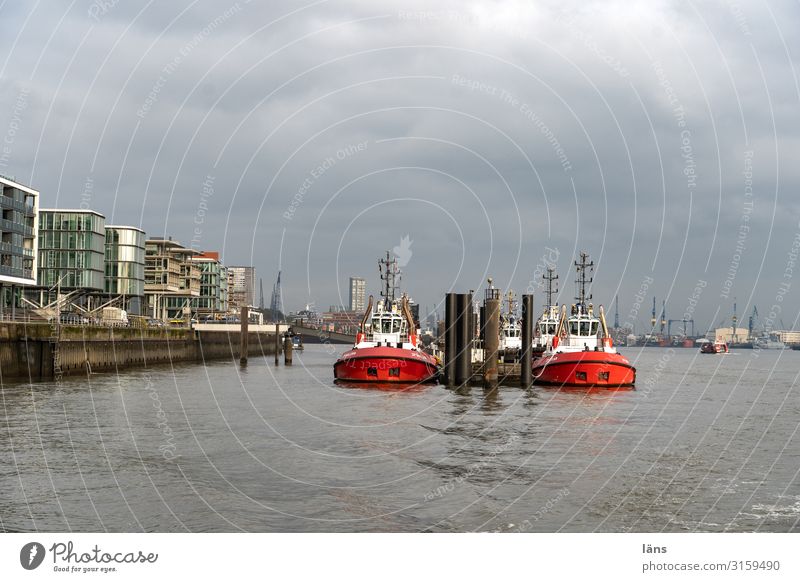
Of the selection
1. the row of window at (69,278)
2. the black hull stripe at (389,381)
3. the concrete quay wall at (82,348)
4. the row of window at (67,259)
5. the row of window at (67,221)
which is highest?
the row of window at (67,221)

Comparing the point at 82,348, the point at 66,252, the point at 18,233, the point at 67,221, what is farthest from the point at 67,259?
the point at 82,348

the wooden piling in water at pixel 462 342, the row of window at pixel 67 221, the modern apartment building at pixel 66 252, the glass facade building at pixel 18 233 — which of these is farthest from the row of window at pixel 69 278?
the wooden piling in water at pixel 462 342

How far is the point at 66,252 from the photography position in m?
119

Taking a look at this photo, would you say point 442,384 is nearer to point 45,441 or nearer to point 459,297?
point 459,297

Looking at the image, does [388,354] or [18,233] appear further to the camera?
[18,233]

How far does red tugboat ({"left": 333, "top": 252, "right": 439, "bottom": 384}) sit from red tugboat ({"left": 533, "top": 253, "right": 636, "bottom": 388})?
1025cm

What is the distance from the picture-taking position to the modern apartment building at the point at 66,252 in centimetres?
11738

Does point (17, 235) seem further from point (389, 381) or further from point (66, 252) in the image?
point (389, 381)

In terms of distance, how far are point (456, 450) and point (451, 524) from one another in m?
12.2

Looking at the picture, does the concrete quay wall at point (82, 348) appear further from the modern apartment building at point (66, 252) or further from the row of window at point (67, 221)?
the row of window at point (67, 221)

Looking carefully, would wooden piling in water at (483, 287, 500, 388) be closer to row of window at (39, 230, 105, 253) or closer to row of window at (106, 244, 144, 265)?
row of window at (39, 230, 105, 253)

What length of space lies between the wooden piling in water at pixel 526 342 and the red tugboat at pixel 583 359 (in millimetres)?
4102

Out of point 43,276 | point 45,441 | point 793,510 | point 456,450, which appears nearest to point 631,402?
point 456,450

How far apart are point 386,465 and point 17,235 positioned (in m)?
78.7
